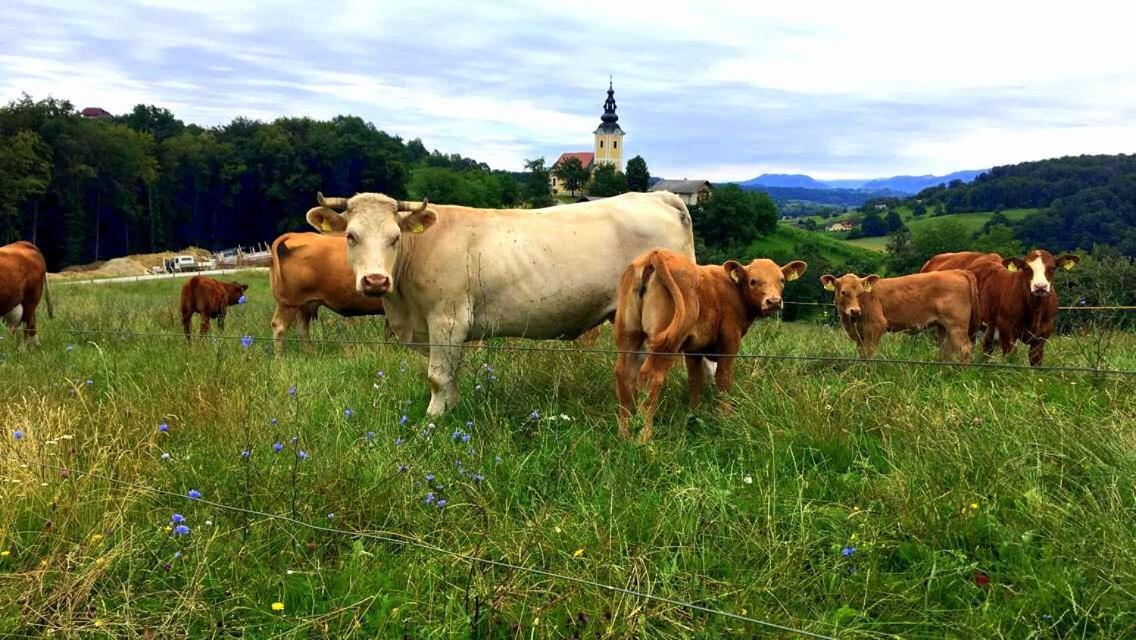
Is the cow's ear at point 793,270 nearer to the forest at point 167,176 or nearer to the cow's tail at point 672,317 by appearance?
the cow's tail at point 672,317

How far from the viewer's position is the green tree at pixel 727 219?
288ft

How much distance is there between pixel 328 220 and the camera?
6.59 meters

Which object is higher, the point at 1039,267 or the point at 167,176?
the point at 167,176

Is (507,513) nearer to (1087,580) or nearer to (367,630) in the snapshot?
(367,630)

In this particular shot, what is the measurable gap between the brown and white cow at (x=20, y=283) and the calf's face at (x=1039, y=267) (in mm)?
11908

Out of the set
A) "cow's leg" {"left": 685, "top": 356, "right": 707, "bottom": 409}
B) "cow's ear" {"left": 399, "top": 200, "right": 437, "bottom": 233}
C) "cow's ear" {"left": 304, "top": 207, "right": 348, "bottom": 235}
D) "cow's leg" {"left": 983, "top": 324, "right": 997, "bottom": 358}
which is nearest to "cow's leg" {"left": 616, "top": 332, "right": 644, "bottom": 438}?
"cow's leg" {"left": 685, "top": 356, "right": 707, "bottom": 409}

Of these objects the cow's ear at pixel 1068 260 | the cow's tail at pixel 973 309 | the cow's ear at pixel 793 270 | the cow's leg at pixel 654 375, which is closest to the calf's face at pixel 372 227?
the cow's leg at pixel 654 375

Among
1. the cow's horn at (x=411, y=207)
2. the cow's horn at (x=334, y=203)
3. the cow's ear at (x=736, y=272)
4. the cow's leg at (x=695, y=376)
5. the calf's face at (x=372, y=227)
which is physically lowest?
the cow's leg at (x=695, y=376)

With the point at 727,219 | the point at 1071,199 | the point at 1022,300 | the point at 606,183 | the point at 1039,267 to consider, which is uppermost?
the point at 606,183

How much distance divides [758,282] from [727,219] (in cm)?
8414

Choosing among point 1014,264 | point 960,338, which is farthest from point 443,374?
Answer: point 1014,264

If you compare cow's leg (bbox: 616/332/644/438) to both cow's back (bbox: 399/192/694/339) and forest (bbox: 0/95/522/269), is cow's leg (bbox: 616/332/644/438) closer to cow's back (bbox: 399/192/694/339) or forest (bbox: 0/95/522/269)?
cow's back (bbox: 399/192/694/339)

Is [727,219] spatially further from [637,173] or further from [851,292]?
[851,292]

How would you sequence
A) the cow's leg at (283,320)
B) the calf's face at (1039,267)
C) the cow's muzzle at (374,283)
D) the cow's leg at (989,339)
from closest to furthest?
the cow's muzzle at (374,283) < the calf's face at (1039,267) < the cow's leg at (989,339) < the cow's leg at (283,320)
